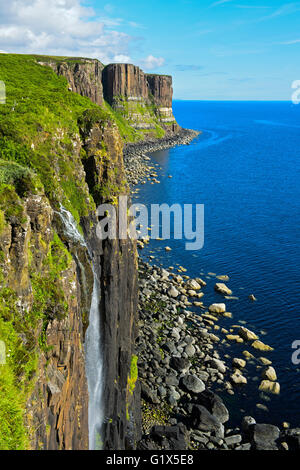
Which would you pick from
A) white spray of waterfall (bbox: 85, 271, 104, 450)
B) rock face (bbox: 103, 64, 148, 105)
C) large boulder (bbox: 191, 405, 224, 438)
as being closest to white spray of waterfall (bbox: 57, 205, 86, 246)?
white spray of waterfall (bbox: 85, 271, 104, 450)

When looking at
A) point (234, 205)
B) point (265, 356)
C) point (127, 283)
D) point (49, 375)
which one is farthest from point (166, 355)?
point (234, 205)

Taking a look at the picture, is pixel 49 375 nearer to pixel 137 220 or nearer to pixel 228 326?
pixel 228 326

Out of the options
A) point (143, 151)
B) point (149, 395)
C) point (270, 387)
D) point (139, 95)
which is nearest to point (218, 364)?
point (270, 387)

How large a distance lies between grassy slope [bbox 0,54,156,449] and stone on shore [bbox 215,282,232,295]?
30.6 m

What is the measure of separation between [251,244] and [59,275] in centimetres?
5323

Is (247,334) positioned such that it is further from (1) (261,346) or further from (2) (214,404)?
(2) (214,404)

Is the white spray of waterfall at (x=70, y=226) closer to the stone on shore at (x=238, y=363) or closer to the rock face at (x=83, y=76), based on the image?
the stone on shore at (x=238, y=363)

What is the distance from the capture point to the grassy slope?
1174 centimetres

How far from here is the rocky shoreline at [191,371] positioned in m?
27.7

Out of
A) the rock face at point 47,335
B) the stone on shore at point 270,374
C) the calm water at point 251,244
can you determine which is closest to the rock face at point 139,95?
the calm water at point 251,244

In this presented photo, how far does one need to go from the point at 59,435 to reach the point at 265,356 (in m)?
28.0

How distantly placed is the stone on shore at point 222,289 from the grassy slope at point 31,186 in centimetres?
3055

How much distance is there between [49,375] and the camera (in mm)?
13875

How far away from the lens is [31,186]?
585 inches
